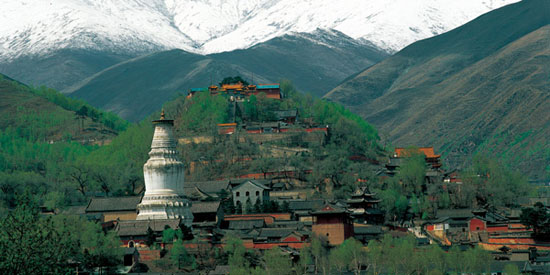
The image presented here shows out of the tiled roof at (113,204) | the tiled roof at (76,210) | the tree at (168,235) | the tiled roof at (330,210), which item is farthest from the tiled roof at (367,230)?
the tiled roof at (76,210)

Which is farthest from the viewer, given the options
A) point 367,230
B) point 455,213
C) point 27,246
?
point 455,213

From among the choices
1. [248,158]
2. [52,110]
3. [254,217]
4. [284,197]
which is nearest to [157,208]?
[254,217]

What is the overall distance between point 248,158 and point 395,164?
1727 cm

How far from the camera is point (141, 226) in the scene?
77.7 m

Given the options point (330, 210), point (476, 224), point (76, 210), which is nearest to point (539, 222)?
point (476, 224)

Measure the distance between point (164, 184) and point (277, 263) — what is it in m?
19.2

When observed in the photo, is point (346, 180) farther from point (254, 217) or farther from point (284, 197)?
point (254, 217)

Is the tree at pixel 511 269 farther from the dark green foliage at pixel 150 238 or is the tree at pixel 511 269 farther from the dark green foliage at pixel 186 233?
the dark green foliage at pixel 150 238

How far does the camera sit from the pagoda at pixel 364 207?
94750mm

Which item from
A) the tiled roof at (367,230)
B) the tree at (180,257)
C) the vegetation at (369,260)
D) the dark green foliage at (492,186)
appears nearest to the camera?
the vegetation at (369,260)

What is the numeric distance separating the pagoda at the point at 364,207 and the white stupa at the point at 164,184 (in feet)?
59.2

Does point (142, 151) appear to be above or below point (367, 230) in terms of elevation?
above

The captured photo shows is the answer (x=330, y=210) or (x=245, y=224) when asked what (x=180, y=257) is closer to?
(x=245, y=224)

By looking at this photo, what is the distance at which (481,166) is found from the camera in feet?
380
